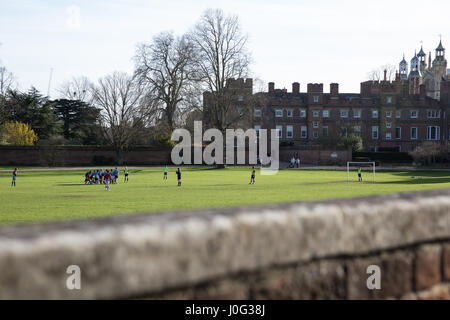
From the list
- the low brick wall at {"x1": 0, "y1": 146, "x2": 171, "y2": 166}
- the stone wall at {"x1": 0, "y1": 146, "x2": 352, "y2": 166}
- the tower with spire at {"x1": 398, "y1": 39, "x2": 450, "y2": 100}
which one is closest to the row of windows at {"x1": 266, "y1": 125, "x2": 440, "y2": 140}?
the stone wall at {"x1": 0, "y1": 146, "x2": 352, "y2": 166}

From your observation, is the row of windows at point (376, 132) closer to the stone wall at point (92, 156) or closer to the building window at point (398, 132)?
the building window at point (398, 132)

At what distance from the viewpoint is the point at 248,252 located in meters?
1.77

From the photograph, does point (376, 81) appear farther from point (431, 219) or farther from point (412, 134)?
point (431, 219)

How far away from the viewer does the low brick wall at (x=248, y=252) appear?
139cm

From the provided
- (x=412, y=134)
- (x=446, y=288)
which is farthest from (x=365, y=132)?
(x=446, y=288)

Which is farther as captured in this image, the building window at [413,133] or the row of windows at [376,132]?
the building window at [413,133]

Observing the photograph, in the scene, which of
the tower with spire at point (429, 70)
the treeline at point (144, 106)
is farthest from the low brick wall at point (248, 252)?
the tower with spire at point (429, 70)

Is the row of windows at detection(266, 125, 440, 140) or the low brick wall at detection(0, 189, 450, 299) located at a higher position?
the row of windows at detection(266, 125, 440, 140)

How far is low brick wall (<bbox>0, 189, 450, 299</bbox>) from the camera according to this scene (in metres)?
1.39

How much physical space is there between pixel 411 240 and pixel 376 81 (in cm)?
9208

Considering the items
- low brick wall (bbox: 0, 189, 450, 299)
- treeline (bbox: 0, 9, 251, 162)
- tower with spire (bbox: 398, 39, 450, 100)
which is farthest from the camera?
tower with spire (bbox: 398, 39, 450, 100)

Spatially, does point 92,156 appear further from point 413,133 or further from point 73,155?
point 413,133

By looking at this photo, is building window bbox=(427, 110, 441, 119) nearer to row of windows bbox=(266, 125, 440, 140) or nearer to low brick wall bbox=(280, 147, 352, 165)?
row of windows bbox=(266, 125, 440, 140)

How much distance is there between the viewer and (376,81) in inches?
3484
